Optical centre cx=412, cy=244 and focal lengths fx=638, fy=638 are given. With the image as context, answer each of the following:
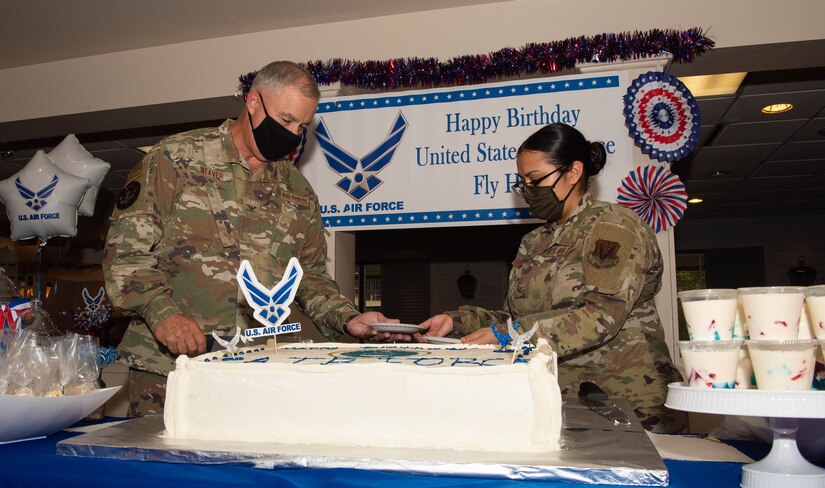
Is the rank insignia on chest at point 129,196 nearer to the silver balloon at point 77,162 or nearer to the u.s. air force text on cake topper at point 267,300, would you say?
the u.s. air force text on cake topper at point 267,300

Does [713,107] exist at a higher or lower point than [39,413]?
higher

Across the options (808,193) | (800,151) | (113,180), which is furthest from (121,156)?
(808,193)

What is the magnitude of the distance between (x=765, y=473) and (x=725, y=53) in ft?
9.45

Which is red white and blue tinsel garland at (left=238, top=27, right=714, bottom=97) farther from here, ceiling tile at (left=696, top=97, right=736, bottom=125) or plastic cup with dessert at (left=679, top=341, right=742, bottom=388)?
plastic cup with dessert at (left=679, top=341, right=742, bottom=388)

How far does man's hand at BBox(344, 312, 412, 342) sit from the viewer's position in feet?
5.91

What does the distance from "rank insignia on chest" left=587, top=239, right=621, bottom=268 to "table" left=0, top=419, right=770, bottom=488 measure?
78 cm

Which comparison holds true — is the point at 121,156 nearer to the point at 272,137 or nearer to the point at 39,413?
the point at 272,137

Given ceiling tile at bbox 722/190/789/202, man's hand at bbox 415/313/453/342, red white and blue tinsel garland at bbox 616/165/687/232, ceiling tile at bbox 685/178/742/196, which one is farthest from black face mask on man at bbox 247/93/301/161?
ceiling tile at bbox 722/190/789/202

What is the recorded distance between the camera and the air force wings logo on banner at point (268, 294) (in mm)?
1411

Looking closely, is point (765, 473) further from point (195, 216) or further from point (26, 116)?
point (26, 116)

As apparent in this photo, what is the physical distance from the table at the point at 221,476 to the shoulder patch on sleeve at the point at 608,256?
0.74 m

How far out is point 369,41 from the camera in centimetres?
375

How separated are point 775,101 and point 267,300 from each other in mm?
5513

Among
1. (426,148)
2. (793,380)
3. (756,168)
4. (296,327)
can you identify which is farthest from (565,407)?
(756,168)
